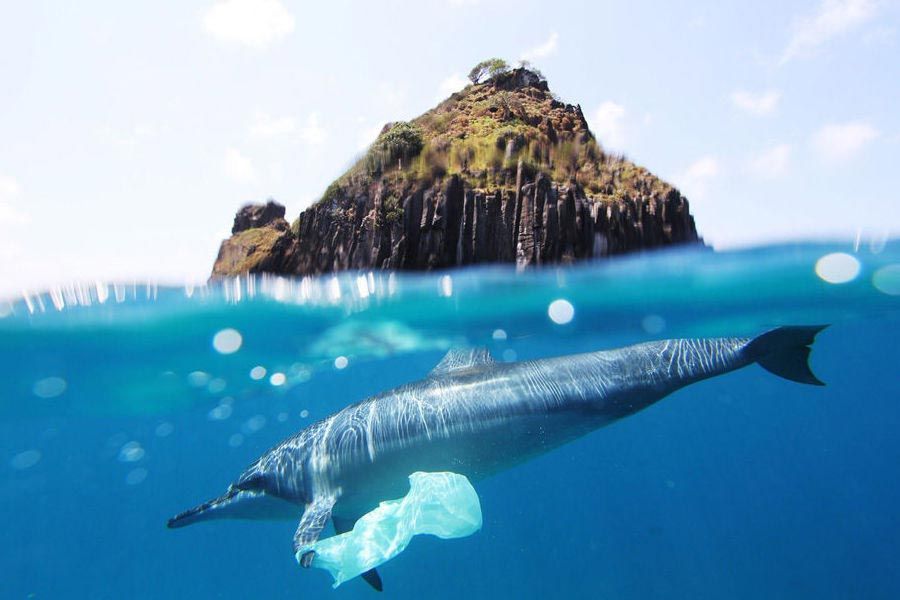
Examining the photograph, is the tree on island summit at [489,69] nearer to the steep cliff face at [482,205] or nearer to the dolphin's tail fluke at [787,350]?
the steep cliff face at [482,205]

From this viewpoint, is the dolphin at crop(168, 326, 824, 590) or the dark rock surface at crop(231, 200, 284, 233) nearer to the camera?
the dolphin at crop(168, 326, 824, 590)

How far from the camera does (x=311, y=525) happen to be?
20.7ft

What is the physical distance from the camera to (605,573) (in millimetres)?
20312

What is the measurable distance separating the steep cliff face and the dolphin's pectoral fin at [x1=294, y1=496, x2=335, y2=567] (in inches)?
238

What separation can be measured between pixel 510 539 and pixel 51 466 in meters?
27.6

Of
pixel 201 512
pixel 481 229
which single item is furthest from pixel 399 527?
pixel 481 229

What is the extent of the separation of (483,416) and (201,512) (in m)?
4.46

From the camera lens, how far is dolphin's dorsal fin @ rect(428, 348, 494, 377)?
7.80 metres

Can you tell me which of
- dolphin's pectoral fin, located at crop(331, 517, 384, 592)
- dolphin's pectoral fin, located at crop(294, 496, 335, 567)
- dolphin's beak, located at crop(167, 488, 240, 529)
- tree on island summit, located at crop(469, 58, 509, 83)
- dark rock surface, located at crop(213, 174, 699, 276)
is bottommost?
dolphin's pectoral fin, located at crop(331, 517, 384, 592)

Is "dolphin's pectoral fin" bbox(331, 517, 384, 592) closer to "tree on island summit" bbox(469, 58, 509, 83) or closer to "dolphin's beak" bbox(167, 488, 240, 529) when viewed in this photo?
"dolphin's beak" bbox(167, 488, 240, 529)

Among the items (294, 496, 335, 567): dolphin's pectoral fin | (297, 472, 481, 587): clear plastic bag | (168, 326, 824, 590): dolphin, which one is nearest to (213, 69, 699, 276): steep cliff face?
(168, 326, 824, 590): dolphin

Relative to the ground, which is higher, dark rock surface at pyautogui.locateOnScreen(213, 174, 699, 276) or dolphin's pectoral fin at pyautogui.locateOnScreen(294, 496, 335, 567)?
dark rock surface at pyautogui.locateOnScreen(213, 174, 699, 276)

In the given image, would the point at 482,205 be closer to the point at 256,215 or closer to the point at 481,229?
the point at 481,229

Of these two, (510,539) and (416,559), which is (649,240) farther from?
(510,539)
